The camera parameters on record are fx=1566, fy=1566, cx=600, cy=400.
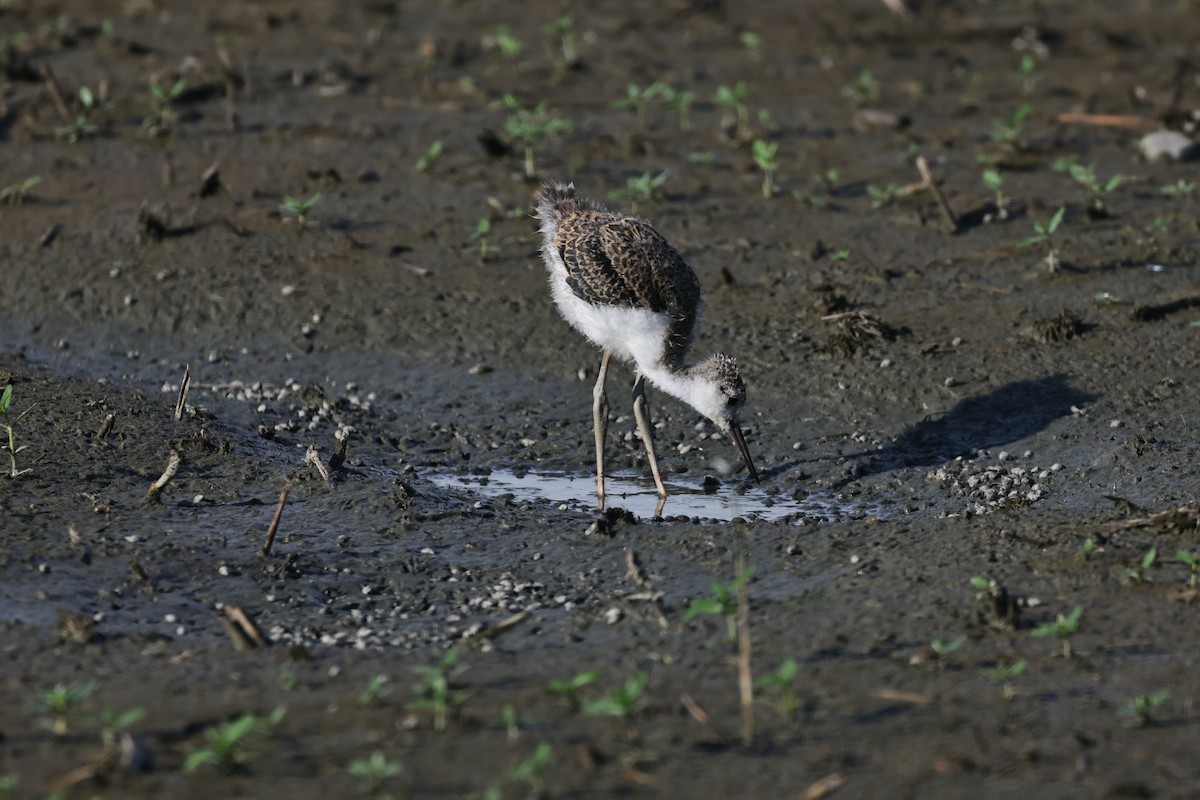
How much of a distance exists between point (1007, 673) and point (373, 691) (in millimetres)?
1978

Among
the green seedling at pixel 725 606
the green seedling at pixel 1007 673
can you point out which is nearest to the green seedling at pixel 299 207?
the green seedling at pixel 725 606

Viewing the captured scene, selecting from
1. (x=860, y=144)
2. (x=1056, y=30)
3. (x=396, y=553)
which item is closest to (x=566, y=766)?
(x=396, y=553)

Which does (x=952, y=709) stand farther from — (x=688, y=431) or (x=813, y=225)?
(x=813, y=225)

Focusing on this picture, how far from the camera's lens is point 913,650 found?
17.4 feet

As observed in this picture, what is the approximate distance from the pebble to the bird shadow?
3207 millimetres

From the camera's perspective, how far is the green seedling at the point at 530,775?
4359mm

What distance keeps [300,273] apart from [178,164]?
1848 mm

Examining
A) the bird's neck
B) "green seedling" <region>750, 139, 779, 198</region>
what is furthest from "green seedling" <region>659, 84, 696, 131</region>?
the bird's neck

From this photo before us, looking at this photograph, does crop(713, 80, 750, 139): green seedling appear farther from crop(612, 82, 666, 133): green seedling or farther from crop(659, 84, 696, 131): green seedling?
crop(612, 82, 666, 133): green seedling

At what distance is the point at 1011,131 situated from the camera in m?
10.5

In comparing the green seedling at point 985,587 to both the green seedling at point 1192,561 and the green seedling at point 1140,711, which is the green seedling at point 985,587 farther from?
the green seedling at point 1140,711

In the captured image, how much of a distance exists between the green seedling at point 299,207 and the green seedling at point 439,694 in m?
4.96

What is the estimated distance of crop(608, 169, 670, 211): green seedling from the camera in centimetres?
955

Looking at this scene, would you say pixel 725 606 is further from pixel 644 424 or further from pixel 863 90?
pixel 863 90
